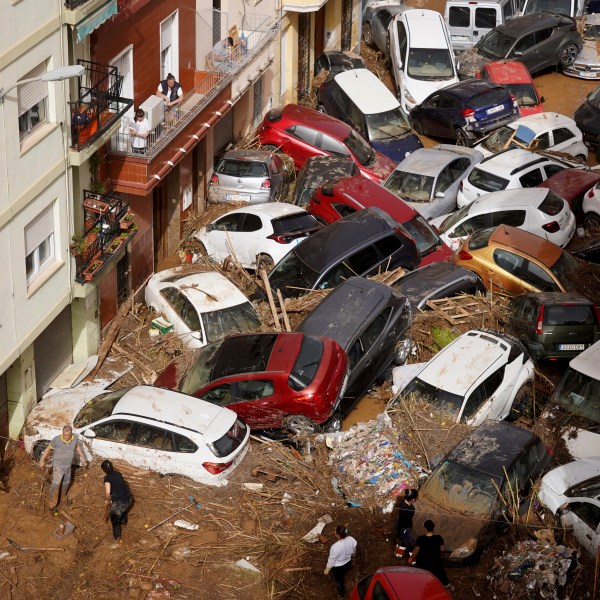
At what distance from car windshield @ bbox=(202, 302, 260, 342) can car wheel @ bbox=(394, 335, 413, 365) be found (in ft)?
8.52

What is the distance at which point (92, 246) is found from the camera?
1994cm

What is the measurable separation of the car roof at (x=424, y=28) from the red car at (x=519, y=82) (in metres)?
1.66

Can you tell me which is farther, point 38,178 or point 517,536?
point 38,178

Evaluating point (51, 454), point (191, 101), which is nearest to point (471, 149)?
point (191, 101)

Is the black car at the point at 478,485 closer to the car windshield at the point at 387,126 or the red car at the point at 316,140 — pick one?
the red car at the point at 316,140

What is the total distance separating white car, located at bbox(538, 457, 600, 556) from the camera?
1598cm

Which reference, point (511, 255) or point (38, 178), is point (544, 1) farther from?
point (38, 178)

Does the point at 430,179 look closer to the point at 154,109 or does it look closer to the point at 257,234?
the point at 257,234

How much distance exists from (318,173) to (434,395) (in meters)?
9.42

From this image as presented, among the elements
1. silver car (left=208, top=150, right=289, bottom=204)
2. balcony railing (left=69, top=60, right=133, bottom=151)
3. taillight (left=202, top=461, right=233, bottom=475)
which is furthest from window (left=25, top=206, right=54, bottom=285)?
silver car (left=208, top=150, right=289, bottom=204)

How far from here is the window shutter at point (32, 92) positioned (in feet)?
57.2

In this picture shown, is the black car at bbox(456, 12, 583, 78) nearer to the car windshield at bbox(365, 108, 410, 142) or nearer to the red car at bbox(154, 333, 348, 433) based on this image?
the car windshield at bbox(365, 108, 410, 142)

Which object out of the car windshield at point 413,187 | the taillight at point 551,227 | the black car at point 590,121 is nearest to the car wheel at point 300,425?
the taillight at point 551,227

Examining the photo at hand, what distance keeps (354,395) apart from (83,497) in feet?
16.0
